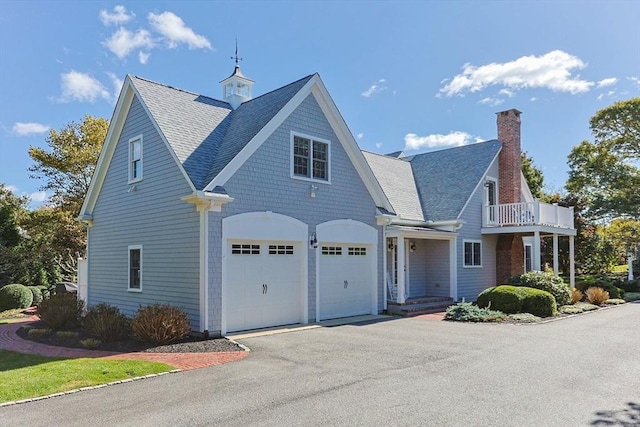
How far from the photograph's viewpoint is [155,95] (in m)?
14.5

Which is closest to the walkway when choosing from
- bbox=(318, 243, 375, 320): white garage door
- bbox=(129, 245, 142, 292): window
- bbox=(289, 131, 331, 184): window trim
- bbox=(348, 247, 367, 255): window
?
bbox=(129, 245, 142, 292): window

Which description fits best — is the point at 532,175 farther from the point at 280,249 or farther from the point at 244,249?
the point at 244,249

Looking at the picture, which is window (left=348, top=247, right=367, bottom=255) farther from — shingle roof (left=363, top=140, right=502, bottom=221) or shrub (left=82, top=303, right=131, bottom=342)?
shrub (left=82, top=303, right=131, bottom=342)

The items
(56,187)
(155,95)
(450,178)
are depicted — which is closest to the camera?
(155,95)

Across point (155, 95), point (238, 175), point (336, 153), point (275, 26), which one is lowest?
point (238, 175)

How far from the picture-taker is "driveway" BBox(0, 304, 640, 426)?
239 inches

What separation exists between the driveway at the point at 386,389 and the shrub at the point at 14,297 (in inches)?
547

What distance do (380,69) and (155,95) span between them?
8.82 m

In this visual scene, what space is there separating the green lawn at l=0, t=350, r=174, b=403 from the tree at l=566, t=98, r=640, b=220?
3127 cm

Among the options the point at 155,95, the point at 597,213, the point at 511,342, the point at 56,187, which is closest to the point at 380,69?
the point at 155,95

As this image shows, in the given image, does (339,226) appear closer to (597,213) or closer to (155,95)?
(155,95)

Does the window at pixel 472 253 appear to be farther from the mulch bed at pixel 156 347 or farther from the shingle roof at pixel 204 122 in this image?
the mulch bed at pixel 156 347

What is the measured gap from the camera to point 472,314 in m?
15.1

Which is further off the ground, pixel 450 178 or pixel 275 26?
pixel 275 26
